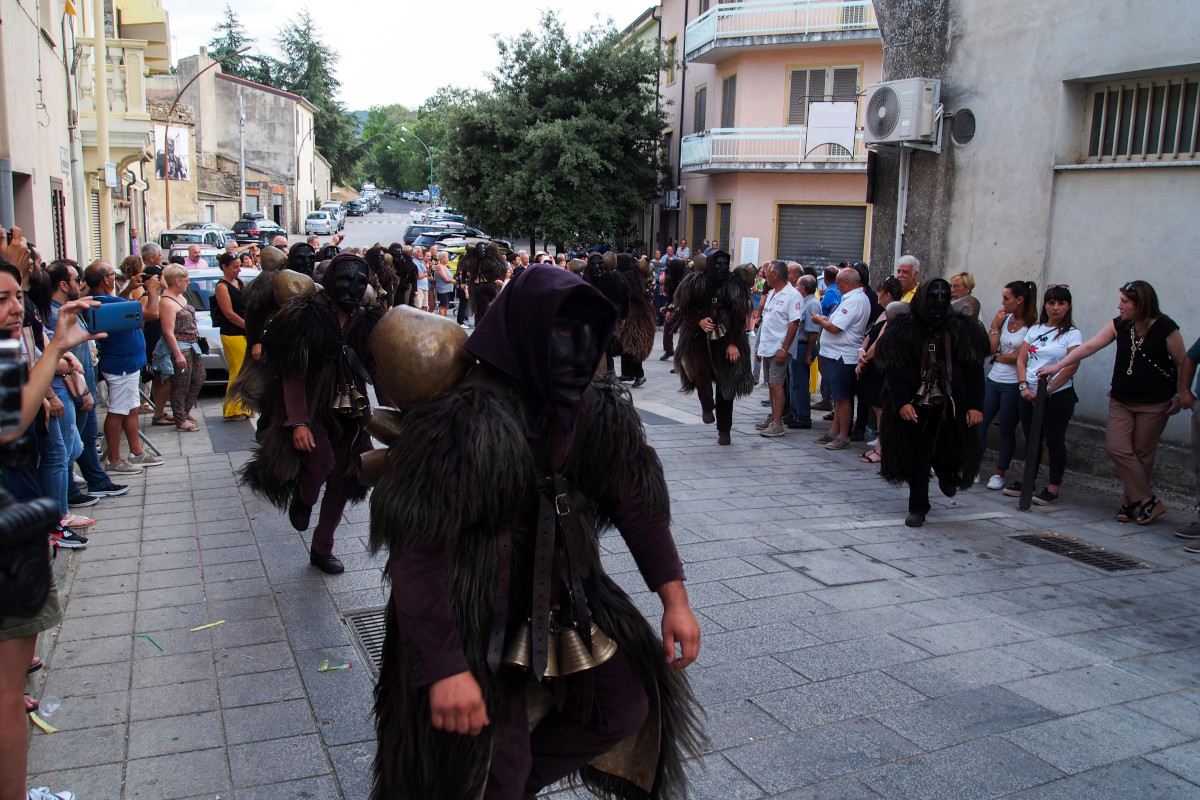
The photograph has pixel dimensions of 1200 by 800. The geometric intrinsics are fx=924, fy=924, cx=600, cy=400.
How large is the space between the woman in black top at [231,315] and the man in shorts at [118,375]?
1.53 meters

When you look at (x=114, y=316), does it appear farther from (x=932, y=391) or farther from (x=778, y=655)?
(x=932, y=391)

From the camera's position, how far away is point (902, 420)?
684 centimetres

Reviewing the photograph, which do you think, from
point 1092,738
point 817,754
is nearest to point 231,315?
point 817,754

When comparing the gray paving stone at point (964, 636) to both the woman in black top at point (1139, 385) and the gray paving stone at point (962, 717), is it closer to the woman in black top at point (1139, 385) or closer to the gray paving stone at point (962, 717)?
the gray paving stone at point (962, 717)

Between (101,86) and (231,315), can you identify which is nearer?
(231,315)

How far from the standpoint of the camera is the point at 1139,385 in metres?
6.96

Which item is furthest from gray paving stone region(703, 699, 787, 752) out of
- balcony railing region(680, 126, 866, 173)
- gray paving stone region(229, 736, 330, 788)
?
balcony railing region(680, 126, 866, 173)

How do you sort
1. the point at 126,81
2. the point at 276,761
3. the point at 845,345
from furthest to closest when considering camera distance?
the point at 126,81
the point at 845,345
the point at 276,761

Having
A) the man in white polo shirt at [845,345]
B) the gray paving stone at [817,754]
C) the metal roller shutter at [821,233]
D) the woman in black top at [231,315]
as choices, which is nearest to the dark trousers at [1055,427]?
the man in white polo shirt at [845,345]

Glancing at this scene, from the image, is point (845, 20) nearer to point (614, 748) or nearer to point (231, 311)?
point (231, 311)

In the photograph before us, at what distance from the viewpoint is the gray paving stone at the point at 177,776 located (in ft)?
10.7

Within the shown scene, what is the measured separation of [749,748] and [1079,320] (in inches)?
252

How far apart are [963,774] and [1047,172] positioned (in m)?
6.76

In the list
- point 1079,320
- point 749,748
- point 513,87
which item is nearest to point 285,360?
point 749,748
